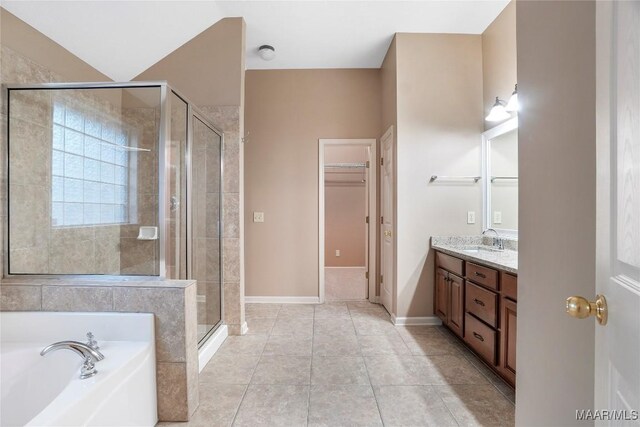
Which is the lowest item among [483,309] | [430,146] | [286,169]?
[483,309]

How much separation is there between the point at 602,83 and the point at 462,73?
264 centimetres

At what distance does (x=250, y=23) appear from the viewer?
2.73m

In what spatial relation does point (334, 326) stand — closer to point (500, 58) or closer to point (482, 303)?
point (482, 303)

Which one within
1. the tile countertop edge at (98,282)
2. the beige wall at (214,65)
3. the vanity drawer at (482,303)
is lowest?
the vanity drawer at (482,303)

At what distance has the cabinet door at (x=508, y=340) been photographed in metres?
1.71

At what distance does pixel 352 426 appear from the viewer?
4.88ft

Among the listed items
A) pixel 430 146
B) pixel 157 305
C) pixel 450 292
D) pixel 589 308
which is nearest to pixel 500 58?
pixel 430 146

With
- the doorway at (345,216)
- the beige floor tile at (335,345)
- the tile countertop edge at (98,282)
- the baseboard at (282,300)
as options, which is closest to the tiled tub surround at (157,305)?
the tile countertop edge at (98,282)

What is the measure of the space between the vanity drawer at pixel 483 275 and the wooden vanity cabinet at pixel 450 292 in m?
0.13

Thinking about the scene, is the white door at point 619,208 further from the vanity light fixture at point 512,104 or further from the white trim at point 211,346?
the white trim at point 211,346

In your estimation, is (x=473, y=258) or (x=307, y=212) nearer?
(x=473, y=258)

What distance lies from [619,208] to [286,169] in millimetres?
3179

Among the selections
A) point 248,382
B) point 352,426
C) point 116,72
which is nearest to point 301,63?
point 116,72

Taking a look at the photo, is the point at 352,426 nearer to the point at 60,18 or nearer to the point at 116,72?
the point at 60,18
